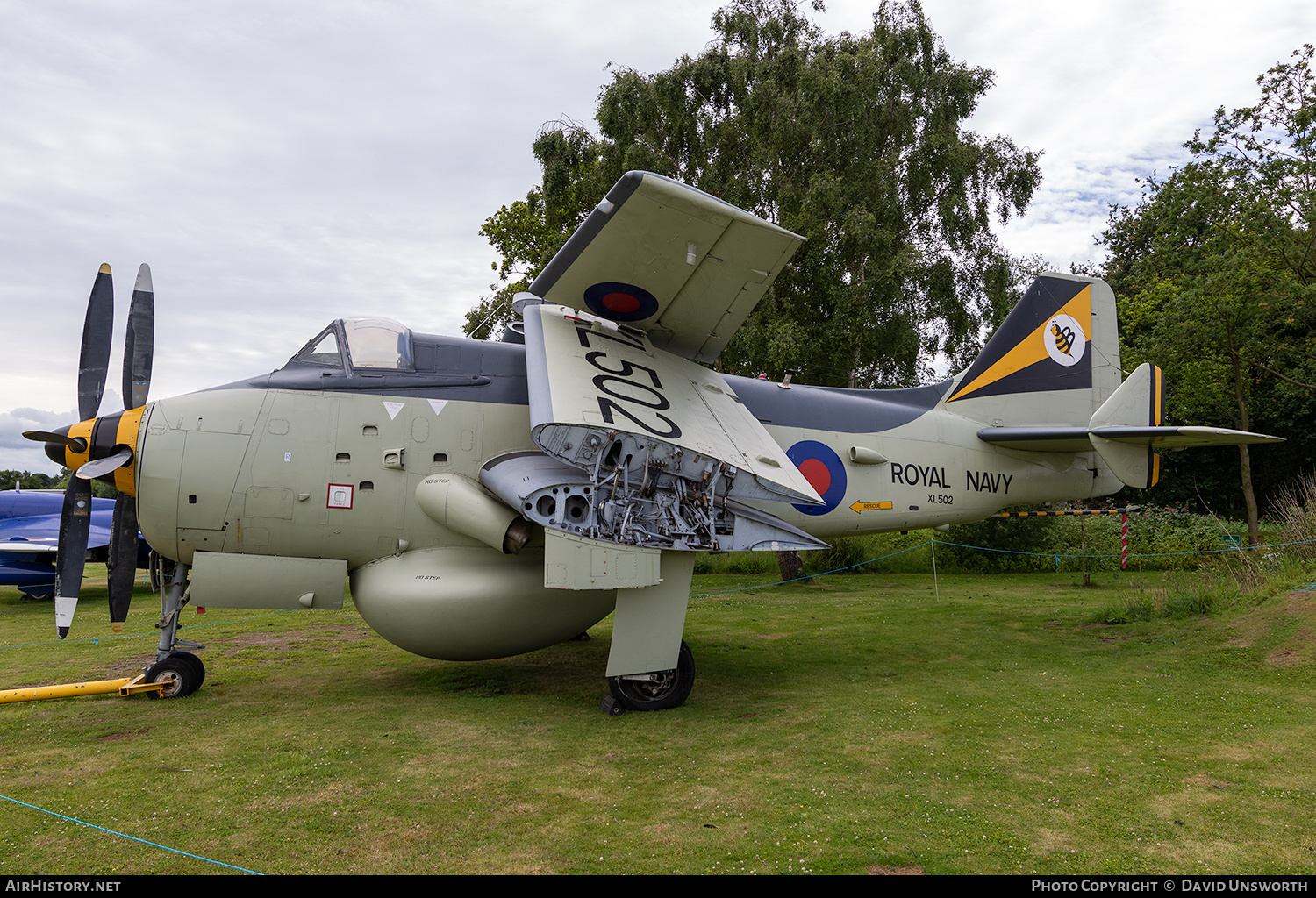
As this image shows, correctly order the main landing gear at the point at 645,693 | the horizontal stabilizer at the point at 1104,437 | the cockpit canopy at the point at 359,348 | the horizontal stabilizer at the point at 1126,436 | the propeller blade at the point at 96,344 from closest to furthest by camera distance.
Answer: the main landing gear at the point at 645,693
the propeller blade at the point at 96,344
the cockpit canopy at the point at 359,348
the horizontal stabilizer at the point at 1104,437
the horizontal stabilizer at the point at 1126,436

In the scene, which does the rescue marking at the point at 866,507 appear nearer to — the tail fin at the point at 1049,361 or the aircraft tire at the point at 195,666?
the tail fin at the point at 1049,361

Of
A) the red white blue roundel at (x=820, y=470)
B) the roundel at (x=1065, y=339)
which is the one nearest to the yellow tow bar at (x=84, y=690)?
the red white blue roundel at (x=820, y=470)

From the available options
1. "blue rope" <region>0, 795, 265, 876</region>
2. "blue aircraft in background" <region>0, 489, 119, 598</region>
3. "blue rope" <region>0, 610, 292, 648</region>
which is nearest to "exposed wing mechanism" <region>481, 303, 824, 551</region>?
"blue rope" <region>0, 795, 265, 876</region>

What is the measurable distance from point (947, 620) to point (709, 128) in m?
13.4

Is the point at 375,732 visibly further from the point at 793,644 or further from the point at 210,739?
the point at 793,644

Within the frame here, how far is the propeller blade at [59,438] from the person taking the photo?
6258 mm

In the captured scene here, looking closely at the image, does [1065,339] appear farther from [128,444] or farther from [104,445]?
[104,445]

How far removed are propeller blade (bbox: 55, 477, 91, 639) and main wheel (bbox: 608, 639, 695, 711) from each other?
15.9 feet

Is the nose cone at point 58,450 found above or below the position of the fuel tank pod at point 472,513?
above

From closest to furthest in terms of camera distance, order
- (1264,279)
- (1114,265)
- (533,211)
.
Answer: (1264,279)
(533,211)
(1114,265)

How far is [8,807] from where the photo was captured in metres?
4.28

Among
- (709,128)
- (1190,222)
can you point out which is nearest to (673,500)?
(709,128)

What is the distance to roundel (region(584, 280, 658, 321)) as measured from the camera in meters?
6.75

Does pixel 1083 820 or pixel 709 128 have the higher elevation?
pixel 709 128
